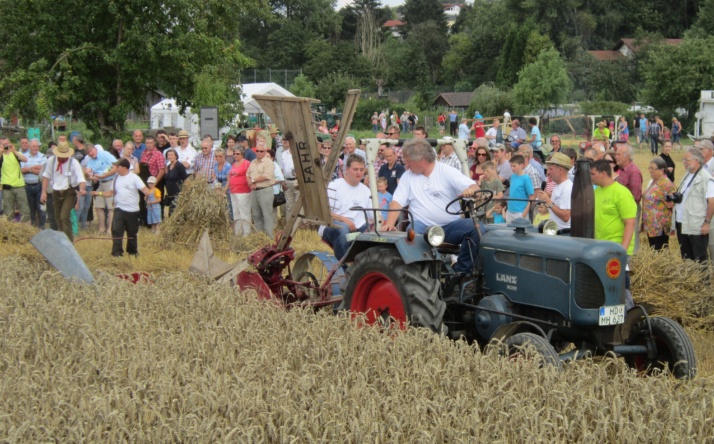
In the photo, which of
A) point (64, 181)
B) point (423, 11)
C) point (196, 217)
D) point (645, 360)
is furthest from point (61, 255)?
point (423, 11)

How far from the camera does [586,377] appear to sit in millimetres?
5355

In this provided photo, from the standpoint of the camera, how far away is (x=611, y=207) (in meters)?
7.68

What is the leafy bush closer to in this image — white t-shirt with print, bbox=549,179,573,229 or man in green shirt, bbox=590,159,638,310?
white t-shirt with print, bbox=549,179,573,229

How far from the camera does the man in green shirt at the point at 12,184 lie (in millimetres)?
15797

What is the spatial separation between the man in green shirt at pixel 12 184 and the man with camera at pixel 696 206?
440 inches

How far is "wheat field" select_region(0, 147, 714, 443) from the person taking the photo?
4645 millimetres

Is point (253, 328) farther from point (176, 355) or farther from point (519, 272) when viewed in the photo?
point (519, 272)

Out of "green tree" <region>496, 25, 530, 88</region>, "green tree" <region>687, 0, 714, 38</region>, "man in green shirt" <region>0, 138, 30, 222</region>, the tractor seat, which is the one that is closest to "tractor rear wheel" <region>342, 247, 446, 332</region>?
the tractor seat

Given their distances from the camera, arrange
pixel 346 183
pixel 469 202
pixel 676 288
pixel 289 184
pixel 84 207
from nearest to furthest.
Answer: pixel 469 202 < pixel 676 288 < pixel 346 183 < pixel 289 184 < pixel 84 207

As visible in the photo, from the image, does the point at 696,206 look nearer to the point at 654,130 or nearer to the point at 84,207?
the point at 84,207

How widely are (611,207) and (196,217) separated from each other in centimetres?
762

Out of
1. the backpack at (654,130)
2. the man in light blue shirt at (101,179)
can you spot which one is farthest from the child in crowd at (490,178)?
the backpack at (654,130)

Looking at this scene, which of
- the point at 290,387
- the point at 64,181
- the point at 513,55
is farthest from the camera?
the point at 513,55

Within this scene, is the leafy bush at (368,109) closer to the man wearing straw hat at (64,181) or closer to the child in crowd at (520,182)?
the man wearing straw hat at (64,181)
